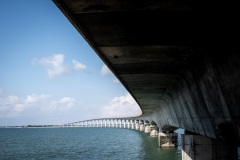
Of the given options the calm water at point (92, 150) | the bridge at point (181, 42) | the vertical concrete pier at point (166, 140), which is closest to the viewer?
the bridge at point (181, 42)

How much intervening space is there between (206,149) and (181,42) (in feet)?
52.4

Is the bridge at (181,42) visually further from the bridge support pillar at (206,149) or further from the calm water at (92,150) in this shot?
the calm water at (92,150)

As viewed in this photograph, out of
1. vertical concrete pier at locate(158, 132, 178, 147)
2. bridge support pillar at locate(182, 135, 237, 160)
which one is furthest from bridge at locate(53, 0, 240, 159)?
vertical concrete pier at locate(158, 132, 178, 147)

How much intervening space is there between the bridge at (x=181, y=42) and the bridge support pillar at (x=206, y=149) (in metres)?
8.81

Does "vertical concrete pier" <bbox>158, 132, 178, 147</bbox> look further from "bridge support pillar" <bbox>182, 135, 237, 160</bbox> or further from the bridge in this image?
the bridge

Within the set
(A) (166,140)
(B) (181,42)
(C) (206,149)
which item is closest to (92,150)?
(A) (166,140)

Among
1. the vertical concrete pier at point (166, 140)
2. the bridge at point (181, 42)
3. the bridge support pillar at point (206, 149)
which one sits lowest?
the bridge support pillar at point (206, 149)

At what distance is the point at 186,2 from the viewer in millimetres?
6508

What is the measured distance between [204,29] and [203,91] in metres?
4.62

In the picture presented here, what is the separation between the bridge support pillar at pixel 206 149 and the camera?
70.4 feet

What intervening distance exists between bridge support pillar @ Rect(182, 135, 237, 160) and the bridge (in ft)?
28.9

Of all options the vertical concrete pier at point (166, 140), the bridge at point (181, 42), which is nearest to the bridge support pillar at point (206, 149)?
the bridge at point (181, 42)

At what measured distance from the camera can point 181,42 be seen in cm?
941

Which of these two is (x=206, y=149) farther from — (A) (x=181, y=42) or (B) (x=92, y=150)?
(B) (x=92, y=150)
